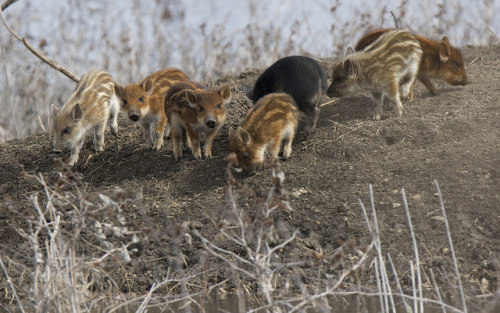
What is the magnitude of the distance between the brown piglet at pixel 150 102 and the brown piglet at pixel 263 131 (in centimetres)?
136

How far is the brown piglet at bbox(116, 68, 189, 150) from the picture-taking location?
25.2 feet

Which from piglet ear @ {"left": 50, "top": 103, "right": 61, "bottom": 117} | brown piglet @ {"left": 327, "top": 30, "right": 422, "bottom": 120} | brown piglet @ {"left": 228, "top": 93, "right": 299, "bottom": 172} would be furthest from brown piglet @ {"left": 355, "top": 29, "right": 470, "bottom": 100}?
piglet ear @ {"left": 50, "top": 103, "right": 61, "bottom": 117}

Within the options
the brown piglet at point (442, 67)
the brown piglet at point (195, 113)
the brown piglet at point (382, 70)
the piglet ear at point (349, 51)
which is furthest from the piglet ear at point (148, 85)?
the brown piglet at point (442, 67)

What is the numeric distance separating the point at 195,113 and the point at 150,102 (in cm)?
102

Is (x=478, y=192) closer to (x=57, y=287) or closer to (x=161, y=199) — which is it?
(x=161, y=199)

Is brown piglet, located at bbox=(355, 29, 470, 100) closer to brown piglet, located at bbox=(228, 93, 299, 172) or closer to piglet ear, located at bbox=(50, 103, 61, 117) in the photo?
brown piglet, located at bbox=(228, 93, 299, 172)

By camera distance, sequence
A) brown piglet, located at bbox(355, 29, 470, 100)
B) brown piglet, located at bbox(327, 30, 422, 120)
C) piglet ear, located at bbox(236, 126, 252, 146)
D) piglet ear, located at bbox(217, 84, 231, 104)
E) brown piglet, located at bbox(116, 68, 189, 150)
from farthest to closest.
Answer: brown piglet, located at bbox(355, 29, 470, 100)
brown piglet, located at bbox(327, 30, 422, 120)
brown piglet, located at bbox(116, 68, 189, 150)
piglet ear, located at bbox(217, 84, 231, 104)
piglet ear, located at bbox(236, 126, 252, 146)

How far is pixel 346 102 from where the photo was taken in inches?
333

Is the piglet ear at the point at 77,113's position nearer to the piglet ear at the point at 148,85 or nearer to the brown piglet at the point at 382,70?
the piglet ear at the point at 148,85

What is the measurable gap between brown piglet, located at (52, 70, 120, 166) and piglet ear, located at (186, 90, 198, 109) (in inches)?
68.2

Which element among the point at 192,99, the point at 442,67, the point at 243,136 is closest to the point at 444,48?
the point at 442,67

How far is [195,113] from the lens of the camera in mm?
7105

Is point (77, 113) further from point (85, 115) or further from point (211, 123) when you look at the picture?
point (211, 123)

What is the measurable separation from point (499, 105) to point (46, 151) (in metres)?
5.48
